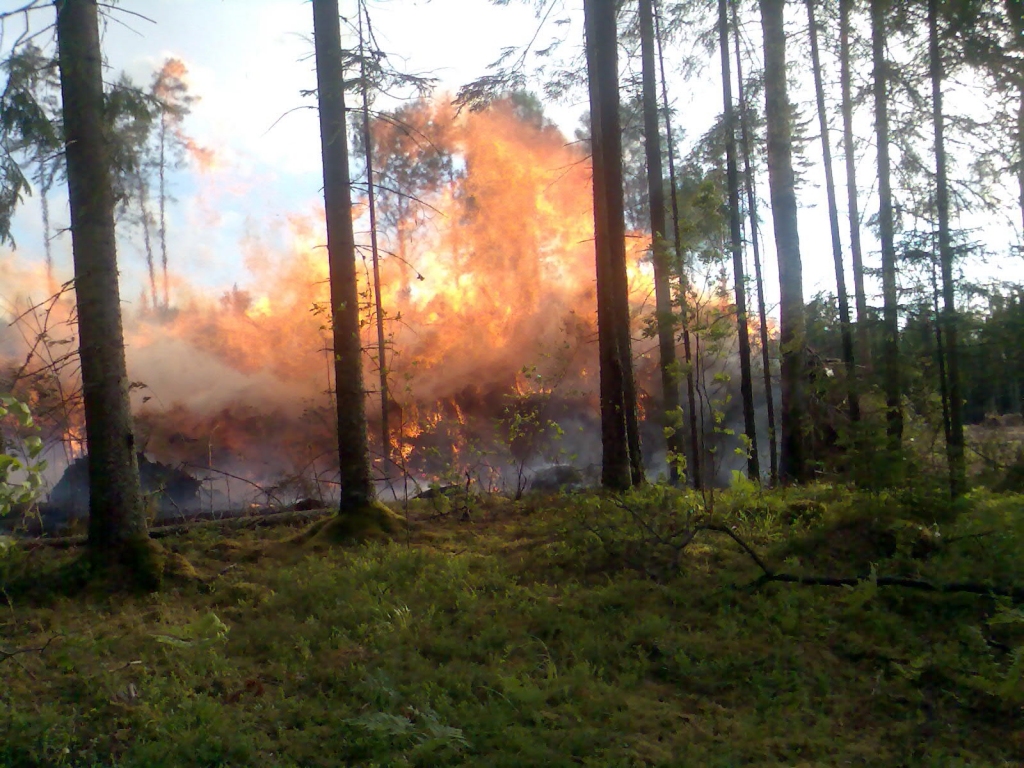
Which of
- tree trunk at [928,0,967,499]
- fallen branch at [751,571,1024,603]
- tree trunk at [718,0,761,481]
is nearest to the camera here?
fallen branch at [751,571,1024,603]

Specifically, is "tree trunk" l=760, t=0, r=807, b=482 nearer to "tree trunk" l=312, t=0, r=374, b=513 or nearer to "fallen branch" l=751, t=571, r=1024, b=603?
"fallen branch" l=751, t=571, r=1024, b=603

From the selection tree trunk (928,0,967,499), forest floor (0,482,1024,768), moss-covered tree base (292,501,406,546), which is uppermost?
tree trunk (928,0,967,499)

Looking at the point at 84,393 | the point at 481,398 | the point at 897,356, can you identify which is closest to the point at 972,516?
the point at 897,356

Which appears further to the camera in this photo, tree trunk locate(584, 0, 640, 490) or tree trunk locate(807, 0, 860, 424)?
tree trunk locate(807, 0, 860, 424)

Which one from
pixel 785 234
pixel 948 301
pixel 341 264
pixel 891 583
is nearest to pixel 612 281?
pixel 785 234

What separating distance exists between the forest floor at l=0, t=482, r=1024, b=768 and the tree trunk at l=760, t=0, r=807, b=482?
3.10 metres

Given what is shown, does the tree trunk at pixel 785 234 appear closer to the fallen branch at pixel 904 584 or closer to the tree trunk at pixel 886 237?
the tree trunk at pixel 886 237

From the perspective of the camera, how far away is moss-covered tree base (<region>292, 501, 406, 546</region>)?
8.79m

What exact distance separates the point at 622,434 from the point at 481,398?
38.9 feet

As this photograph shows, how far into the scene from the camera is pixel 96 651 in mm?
5320

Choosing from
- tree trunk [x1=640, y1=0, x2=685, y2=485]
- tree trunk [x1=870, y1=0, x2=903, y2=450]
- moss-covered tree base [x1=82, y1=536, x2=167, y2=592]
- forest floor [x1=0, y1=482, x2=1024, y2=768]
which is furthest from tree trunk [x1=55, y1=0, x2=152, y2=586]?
tree trunk [x1=640, y1=0, x2=685, y2=485]

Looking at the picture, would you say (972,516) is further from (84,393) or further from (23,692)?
(84,393)

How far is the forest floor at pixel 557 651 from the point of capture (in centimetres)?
419

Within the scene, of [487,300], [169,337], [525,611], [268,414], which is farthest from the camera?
[487,300]
